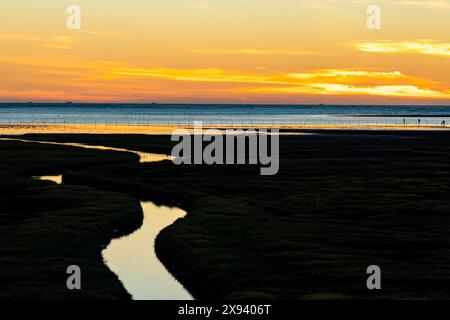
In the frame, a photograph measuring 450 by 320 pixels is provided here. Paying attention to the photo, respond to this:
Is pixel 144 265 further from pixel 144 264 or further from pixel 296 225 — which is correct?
pixel 296 225

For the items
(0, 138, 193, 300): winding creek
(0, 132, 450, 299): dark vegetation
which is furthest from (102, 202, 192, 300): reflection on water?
(0, 132, 450, 299): dark vegetation

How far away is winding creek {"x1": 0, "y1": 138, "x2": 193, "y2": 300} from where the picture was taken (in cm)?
3281

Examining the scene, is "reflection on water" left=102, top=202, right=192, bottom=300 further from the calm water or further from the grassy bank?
the grassy bank

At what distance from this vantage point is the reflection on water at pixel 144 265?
32781 mm

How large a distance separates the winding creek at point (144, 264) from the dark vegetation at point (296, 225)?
0.72 m

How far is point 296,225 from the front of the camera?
44.6 m

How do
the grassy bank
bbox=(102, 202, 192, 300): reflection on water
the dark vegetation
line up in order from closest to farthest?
the grassy bank
the dark vegetation
bbox=(102, 202, 192, 300): reflection on water

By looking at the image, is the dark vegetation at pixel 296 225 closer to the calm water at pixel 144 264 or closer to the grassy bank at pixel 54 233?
the grassy bank at pixel 54 233

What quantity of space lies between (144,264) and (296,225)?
10.9 m

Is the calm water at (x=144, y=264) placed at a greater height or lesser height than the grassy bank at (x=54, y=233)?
lesser

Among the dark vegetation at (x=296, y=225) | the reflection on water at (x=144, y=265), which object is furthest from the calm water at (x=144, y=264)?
the dark vegetation at (x=296, y=225)

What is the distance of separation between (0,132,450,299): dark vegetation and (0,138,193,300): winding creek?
0.72m

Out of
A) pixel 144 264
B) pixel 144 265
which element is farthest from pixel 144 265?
pixel 144 264

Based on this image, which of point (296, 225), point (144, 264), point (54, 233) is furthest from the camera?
point (296, 225)
